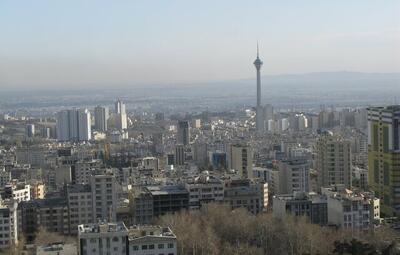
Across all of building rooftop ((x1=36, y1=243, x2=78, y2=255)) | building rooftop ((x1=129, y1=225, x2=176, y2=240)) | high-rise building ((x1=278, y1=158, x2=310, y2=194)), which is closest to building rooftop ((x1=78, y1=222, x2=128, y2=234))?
building rooftop ((x1=129, y1=225, x2=176, y2=240))

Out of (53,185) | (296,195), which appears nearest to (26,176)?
(53,185)

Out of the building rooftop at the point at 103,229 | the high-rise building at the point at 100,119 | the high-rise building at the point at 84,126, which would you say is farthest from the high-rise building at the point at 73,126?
the building rooftop at the point at 103,229

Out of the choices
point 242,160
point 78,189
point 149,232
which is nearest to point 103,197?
point 78,189

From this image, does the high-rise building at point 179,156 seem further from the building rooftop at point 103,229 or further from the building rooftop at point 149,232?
the building rooftop at point 103,229

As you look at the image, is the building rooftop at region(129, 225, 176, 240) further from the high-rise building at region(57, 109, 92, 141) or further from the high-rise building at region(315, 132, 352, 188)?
the high-rise building at region(57, 109, 92, 141)

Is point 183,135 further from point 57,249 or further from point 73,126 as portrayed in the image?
point 57,249
